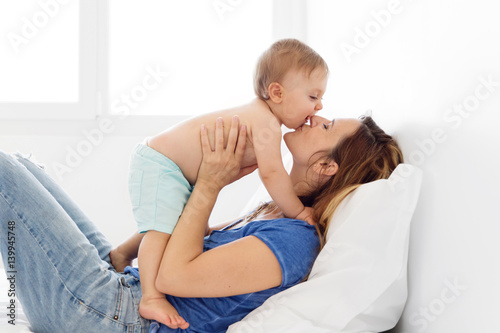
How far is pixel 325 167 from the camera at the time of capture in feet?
4.17

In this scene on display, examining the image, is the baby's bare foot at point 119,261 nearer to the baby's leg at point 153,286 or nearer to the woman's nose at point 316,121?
the baby's leg at point 153,286

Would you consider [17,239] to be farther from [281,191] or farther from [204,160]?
[281,191]

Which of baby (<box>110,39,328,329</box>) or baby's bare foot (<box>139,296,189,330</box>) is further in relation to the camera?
baby (<box>110,39,328,329</box>)

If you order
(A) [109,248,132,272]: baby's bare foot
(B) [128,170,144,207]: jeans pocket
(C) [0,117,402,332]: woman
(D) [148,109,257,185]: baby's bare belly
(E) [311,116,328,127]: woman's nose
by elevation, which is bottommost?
(A) [109,248,132,272]: baby's bare foot

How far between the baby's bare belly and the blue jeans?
309 millimetres

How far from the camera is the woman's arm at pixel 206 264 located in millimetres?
Answer: 1062

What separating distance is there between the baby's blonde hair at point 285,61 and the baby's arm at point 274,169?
0.39 ft

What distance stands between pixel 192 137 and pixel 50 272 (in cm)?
46

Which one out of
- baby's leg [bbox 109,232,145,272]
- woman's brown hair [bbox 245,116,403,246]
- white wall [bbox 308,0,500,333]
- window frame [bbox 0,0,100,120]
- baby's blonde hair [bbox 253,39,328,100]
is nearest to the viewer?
white wall [bbox 308,0,500,333]

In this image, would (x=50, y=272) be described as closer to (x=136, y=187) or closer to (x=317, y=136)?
(x=136, y=187)

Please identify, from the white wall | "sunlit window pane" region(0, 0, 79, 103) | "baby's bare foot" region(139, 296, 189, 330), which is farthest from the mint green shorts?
"sunlit window pane" region(0, 0, 79, 103)

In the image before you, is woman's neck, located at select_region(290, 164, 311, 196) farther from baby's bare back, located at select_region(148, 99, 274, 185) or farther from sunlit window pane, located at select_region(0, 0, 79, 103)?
sunlit window pane, located at select_region(0, 0, 79, 103)

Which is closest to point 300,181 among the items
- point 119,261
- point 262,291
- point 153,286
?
point 262,291

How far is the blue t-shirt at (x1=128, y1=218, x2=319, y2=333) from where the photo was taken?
1087 mm
